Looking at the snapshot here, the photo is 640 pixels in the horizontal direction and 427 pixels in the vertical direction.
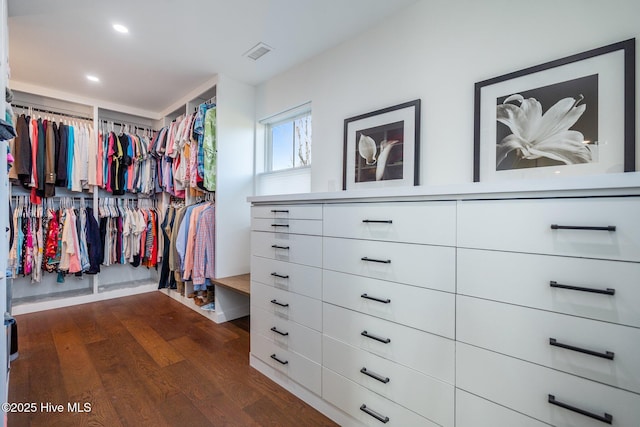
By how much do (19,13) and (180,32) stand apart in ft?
3.28

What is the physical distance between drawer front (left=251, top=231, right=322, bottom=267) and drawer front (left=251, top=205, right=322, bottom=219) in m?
0.12

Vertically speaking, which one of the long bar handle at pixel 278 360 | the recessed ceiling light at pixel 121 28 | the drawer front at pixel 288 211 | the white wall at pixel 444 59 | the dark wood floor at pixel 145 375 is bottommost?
the dark wood floor at pixel 145 375

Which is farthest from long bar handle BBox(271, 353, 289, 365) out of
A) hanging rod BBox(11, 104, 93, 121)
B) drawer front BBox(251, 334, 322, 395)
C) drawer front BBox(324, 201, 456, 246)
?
hanging rod BBox(11, 104, 93, 121)

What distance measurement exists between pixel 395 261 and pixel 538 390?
2.03 ft

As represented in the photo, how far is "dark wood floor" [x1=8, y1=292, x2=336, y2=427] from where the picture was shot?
153 centimetres

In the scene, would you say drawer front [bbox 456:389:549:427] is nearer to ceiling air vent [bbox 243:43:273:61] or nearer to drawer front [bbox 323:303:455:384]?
drawer front [bbox 323:303:455:384]

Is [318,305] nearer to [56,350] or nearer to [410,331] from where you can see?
[410,331]

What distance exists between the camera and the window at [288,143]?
2.73 metres

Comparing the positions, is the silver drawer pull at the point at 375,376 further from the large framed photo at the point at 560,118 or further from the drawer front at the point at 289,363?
the large framed photo at the point at 560,118

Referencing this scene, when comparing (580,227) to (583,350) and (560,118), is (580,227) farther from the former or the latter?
(560,118)

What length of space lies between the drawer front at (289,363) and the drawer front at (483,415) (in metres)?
0.73

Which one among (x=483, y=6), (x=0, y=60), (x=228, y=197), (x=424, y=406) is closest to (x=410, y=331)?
(x=424, y=406)

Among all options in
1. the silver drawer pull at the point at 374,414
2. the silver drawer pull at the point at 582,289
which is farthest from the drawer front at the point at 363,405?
the silver drawer pull at the point at 582,289

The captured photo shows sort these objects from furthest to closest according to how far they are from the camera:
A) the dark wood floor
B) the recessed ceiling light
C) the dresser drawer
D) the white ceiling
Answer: the recessed ceiling light
the white ceiling
the dark wood floor
the dresser drawer
